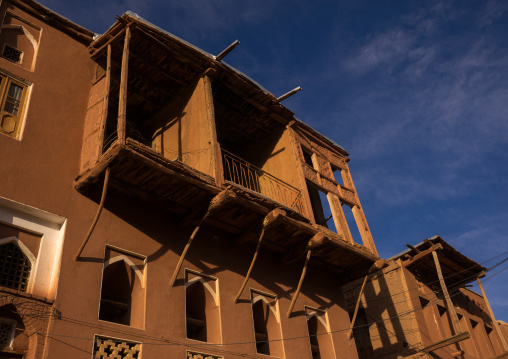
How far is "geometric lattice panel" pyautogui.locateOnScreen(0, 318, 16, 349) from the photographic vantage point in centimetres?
765

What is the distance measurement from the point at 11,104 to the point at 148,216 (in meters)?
3.28

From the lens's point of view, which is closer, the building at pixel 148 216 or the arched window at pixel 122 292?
the building at pixel 148 216

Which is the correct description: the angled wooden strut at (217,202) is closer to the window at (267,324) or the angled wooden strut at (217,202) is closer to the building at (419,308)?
the window at (267,324)

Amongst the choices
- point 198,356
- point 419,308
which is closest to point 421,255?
point 419,308

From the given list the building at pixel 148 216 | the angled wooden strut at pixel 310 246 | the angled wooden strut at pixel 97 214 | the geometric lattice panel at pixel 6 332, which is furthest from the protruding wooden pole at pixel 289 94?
the geometric lattice panel at pixel 6 332

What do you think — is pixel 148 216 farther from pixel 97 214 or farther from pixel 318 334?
pixel 318 334

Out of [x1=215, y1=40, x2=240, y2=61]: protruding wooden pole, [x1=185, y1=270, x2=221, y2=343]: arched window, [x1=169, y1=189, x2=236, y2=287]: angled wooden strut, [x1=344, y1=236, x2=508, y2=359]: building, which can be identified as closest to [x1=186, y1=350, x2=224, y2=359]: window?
[x1=185, y1=270, x2=221, y2=343]: arched window

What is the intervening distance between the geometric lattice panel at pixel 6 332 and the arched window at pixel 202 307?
3.31 m

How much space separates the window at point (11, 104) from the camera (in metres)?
9.70

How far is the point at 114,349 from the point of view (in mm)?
8484

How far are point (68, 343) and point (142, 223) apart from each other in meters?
2.92

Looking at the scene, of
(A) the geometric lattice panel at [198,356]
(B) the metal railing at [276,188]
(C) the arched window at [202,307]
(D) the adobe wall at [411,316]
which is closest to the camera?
(A) the geometric lattice panel at [198,356]

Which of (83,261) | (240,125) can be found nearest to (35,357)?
(83,261)

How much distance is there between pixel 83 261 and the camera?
29.6ft
